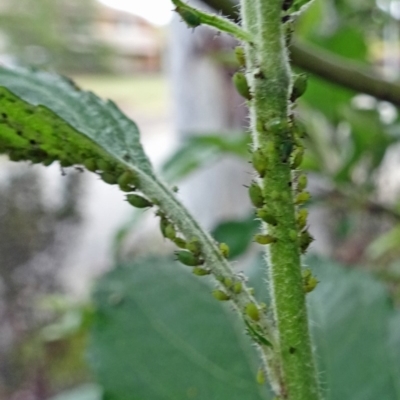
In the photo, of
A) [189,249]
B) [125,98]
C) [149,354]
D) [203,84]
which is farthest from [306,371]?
[125,98]

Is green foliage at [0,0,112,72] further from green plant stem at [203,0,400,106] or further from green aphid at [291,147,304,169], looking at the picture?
green aphid at [291,147,304,169]

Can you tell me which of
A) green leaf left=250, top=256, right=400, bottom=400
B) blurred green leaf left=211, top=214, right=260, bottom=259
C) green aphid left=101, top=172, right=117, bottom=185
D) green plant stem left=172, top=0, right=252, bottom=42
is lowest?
green leaf left=250, top=256, right=400, bottom=400

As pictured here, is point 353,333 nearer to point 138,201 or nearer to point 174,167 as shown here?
point 138,201

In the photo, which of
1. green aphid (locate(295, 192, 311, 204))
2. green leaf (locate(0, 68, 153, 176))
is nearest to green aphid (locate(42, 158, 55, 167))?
green leaf (locate(0, 68, 153, 176))

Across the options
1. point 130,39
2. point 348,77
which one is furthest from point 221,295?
point 130,39

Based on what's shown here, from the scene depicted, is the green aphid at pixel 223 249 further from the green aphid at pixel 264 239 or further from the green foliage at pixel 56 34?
the green foliage at pixel 56 34

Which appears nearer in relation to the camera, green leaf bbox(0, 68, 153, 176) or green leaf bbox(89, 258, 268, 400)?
green leaf bbox(0, 68, 153, 176)
